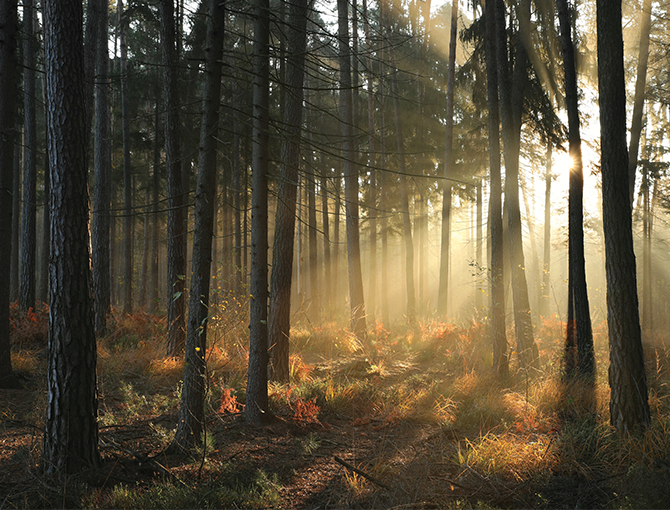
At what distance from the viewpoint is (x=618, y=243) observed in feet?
16.2

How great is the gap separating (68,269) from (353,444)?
364cm

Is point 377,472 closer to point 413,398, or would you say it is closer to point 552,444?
point 552,444

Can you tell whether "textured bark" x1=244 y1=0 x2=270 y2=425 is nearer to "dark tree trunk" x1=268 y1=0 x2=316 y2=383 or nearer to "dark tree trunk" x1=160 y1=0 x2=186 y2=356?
"dark tree trunk" x1=268 y1=0 x2=316 y2=383

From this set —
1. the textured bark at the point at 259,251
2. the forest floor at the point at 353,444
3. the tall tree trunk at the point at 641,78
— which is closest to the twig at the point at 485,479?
the forest floor at the point at 353,444

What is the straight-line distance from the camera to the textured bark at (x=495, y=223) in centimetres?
738

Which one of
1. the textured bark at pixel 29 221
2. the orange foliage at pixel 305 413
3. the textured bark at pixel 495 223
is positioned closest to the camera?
the orange foliage at pixel 305 413

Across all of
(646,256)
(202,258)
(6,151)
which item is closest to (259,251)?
(202,258)

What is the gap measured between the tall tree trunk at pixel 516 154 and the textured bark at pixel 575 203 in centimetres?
83

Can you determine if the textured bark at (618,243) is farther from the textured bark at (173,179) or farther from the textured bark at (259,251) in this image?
the textured bark at (173,179)

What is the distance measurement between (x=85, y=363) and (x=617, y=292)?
568 cm

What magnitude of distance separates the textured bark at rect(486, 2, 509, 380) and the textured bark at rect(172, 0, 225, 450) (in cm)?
525

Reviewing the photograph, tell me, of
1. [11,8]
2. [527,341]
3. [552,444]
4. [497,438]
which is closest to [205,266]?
[497,438]

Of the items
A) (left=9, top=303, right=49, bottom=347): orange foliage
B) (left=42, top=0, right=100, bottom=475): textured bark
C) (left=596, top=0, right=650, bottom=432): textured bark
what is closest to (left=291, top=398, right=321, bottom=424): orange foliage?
(left=42, top=0, right=100, bottom=475): textured bark

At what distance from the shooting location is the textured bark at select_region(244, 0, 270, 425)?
484 centimetres
